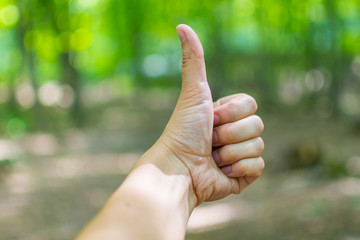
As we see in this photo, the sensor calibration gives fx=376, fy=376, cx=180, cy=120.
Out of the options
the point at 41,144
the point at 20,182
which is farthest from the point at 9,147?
the point at 20,182

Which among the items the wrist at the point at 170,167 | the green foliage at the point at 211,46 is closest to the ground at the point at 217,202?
the green foliage at the point at 211,46

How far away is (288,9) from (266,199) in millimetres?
12201

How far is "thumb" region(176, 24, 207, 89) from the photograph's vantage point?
1857mm

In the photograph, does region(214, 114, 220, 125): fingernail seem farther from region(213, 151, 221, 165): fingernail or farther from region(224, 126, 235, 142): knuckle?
region(213, 151, 221, 165): fingernail

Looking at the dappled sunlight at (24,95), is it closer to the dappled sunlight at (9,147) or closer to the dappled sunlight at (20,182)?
the dappled sunlight at (9,147)

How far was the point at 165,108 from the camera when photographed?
18.4 meters

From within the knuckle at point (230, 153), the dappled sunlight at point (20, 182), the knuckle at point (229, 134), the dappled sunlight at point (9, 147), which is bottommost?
the dappled sunlight at point (9, 147)

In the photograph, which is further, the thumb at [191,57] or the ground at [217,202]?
the ground at [217,202]

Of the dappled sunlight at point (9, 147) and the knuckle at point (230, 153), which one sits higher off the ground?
the knuckle at point (230, 153)

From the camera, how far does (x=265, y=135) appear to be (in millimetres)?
12922

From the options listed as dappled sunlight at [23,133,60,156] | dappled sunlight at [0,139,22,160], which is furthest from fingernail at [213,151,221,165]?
dappled sunlight at [23,133,60,156]

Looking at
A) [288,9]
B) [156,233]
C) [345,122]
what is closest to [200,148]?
[156,233]

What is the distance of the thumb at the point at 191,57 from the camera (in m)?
1.86

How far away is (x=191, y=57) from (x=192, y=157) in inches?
21.3
